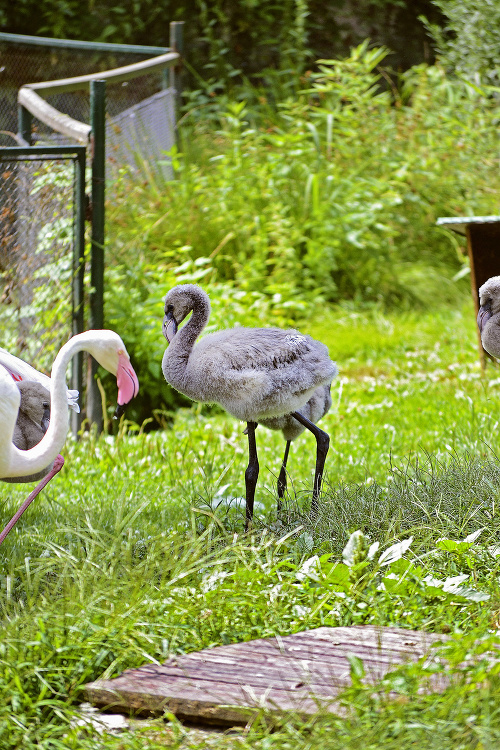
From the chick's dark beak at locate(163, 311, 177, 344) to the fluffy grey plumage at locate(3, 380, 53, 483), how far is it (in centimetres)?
53

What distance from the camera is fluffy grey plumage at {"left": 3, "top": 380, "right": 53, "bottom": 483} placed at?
130 inches

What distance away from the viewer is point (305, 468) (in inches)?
186

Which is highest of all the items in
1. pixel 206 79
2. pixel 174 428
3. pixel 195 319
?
pixel 206 79

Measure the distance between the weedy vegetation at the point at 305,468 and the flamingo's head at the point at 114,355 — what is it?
1.85ft

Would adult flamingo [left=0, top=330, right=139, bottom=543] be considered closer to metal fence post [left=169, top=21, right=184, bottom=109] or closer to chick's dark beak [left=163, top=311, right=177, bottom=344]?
chick's dark beak [left=163, top=311, right=177, bottom=344]

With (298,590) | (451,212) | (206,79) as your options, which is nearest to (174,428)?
(298,590)

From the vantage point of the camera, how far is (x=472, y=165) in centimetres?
942

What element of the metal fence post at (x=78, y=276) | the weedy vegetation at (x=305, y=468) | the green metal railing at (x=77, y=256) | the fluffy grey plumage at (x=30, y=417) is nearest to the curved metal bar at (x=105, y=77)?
the green metal railing at (x=77, y=256)

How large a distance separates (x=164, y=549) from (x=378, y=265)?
20.0 feet

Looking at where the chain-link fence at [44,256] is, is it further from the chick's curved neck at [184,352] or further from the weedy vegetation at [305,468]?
the chick's curved neck at [184,352]

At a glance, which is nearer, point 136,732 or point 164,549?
point 136,732

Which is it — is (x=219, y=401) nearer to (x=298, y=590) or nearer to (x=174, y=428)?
(x=298, y=590)

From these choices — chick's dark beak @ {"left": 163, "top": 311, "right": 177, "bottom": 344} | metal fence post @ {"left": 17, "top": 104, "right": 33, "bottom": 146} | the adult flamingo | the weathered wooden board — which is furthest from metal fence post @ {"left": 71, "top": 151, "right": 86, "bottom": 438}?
the weathered wooden board

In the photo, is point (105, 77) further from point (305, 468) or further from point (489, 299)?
point (489, 299)
